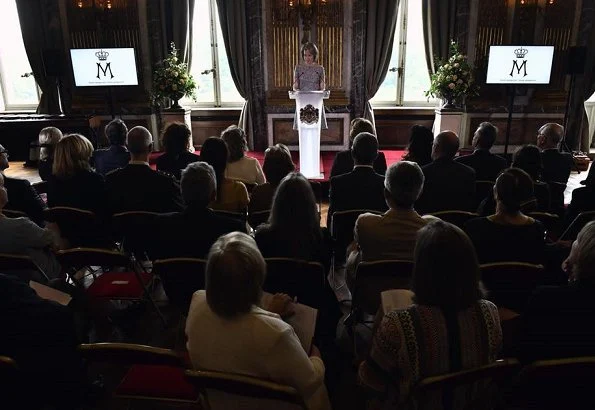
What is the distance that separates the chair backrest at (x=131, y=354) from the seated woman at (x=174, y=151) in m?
2.57

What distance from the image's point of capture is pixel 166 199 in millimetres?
3365

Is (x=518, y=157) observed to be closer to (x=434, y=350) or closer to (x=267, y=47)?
(x=434, y=350)

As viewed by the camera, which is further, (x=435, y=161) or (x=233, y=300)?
(x=435, y=161)

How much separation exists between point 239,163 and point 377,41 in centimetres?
525

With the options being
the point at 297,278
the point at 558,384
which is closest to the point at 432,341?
the point at 558,384

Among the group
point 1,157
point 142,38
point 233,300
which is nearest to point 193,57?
point 142,38

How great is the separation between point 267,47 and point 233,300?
7.28m

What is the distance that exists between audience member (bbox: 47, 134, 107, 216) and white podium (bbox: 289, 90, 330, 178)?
3187 millimetres

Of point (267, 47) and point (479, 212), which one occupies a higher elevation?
point (267, 47)

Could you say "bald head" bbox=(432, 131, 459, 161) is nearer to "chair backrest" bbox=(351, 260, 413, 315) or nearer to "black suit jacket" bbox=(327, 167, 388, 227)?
"black suit jacket" bbox=(327, 167, 388, 227)

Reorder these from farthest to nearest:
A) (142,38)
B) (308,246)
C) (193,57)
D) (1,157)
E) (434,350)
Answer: (193,57), (142,38), (1,157), (308,246), (434,350)

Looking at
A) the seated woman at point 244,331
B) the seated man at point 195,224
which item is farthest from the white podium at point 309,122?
the seated woman at point 244,331

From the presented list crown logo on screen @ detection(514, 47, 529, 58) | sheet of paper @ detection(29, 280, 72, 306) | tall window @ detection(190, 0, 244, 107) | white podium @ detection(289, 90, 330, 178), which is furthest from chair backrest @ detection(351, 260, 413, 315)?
tall window @ detection(190, 0, 244, 107)

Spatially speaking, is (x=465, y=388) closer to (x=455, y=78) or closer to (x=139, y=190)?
(x=139, y=190)
